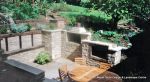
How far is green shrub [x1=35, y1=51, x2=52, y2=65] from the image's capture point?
37.8ft

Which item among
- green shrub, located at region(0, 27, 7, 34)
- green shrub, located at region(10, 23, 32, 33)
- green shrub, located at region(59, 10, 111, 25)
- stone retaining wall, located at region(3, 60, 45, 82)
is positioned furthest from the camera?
green shrub, located at region(59, 10, 111, 25)

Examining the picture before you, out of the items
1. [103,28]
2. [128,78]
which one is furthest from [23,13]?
[128,78]

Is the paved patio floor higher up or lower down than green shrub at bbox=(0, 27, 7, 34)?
lower down

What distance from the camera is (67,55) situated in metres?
12.7

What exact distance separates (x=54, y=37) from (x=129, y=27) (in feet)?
25.2

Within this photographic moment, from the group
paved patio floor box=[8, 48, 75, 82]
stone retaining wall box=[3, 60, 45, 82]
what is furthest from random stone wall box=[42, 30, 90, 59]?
stone retaining wall box=[3, 60, 45, 82]

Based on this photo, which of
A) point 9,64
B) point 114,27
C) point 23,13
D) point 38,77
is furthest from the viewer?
point 114,27

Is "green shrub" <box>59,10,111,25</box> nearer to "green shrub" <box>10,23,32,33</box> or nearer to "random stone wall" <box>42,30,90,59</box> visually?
"random stone wall" <box>42,30,90,59</box>

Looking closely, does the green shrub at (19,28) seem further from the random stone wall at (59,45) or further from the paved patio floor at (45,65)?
the paved patio floor at (45,65)

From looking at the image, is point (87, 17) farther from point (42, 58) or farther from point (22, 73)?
point (22, 73)

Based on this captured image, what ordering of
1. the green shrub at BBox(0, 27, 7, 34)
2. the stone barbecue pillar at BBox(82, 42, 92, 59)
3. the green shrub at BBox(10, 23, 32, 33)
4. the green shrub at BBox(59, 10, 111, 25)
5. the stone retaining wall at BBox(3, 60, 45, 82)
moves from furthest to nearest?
the green shrub at BBox(59, 10, 111, 25), the green shrub at BBox(10, 23, 32, 33), the green shrub at BBox(0, 27, 7, 34), the stone barbecue pillar at BBox(82, 42, 92, 59), the stone retaining wall at BBox(3, 60, 45, 82)

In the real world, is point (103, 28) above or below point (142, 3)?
below

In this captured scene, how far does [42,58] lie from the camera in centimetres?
1150

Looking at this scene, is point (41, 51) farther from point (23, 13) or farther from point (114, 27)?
point (114, 27)
